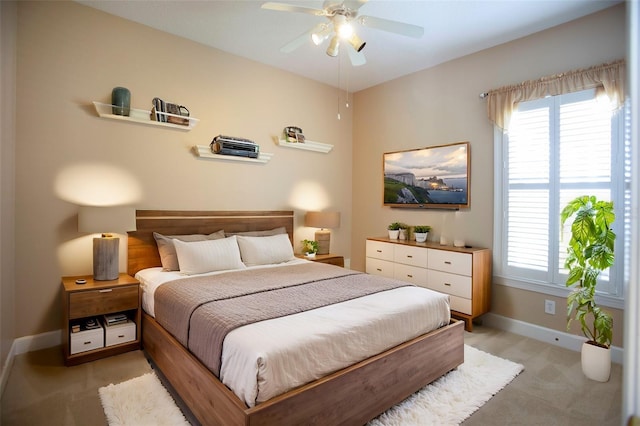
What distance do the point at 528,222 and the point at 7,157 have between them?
464cm

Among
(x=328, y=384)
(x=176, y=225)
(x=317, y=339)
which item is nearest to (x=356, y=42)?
(x=317, y=339)

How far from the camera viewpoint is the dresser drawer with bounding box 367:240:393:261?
432 cm

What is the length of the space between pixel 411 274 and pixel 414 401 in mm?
1974

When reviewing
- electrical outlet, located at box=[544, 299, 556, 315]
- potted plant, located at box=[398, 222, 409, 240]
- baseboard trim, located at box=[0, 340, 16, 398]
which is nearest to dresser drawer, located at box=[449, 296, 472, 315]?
electrical outlet, located at box=[544, 299, 556, 315]

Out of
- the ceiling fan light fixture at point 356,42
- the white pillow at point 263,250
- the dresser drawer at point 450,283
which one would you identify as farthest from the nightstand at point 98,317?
the dresser drawer at point 450,283

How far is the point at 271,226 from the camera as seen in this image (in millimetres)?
4395

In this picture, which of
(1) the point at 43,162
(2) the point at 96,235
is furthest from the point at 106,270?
(1) the point at 43,162

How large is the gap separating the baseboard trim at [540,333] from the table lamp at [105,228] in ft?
12.6

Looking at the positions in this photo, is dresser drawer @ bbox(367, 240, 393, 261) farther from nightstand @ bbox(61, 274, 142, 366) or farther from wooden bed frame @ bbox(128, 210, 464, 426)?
nightstand @ bbox(61, 274, 142, 366)

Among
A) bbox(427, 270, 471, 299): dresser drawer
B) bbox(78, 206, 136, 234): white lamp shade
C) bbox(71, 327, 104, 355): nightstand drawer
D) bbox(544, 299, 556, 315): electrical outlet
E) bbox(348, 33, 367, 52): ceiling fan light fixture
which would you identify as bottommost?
bbox(71, 327, 104, 355): nightstand drawer

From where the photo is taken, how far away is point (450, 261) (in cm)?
365

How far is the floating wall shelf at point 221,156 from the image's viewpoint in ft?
12.3

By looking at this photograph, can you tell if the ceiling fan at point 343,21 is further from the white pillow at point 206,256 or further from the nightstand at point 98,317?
the nightstand at point 98,317

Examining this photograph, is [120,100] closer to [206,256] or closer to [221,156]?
[221,156]
